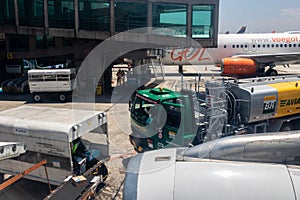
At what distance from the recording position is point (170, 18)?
21875 mm

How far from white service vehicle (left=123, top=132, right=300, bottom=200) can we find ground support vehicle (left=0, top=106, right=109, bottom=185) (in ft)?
10.6

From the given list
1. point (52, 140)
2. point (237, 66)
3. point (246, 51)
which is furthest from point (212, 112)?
point (246, 51)

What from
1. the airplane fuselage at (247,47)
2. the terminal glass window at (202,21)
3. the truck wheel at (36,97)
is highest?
the terminal glass window at (202,21)

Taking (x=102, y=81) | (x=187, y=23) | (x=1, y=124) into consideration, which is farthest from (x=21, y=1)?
(x=1, y=124)

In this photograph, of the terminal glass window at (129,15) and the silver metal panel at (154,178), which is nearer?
the silver metal panel at (154,178)

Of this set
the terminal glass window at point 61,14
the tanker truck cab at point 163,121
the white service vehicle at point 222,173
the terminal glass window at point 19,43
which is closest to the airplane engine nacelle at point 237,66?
the terminal glass window at point 61,14

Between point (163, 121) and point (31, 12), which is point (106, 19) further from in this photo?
point (163, 121)

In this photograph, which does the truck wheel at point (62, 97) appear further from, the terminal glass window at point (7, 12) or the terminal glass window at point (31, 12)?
the terminal glass window at point (7, 12)

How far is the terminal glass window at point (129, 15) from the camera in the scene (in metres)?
21.8

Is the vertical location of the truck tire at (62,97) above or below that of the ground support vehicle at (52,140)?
below

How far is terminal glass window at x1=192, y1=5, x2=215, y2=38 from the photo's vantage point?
72.1 feet

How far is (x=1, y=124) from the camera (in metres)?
7.44

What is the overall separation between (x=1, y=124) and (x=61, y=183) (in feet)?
7.77

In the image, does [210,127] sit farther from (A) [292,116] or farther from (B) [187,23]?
(B) [187,23]
